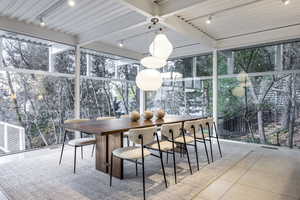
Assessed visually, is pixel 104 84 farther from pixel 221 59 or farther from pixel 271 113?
pixel 271 113

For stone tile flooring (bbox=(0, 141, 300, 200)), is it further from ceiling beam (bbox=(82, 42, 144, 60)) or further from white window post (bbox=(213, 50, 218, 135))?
ceiling beam (bbox=(82, 42, 144, 60))

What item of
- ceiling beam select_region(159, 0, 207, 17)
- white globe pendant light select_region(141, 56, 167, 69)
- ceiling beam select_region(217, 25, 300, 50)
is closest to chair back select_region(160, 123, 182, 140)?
white globe pendant light select_region(141, 56, 167, 69)

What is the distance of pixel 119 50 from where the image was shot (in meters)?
5.88

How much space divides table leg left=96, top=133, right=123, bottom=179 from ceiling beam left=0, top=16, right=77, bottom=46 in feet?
9.52

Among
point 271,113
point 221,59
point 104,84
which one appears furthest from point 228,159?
point 104,84

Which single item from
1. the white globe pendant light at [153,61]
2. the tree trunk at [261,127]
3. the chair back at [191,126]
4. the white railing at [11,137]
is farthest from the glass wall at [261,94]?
the white railing at [11,137]

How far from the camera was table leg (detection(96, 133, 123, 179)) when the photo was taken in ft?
8.61

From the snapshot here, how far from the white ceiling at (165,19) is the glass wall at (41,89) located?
0.35 meters

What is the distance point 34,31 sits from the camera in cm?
398

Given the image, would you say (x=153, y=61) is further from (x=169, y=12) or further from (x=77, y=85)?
(x=77, y=85)

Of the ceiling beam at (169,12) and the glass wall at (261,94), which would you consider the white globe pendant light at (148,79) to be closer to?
the ceiling beam at (169,12)

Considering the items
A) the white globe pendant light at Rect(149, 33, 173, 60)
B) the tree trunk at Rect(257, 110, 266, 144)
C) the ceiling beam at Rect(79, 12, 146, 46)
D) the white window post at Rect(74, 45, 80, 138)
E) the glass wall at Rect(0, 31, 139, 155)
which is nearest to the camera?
the white globe pendant light at Rect(149, 33, 173, 60)

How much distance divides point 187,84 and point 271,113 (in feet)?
8.13

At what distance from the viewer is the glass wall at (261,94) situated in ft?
13.9
